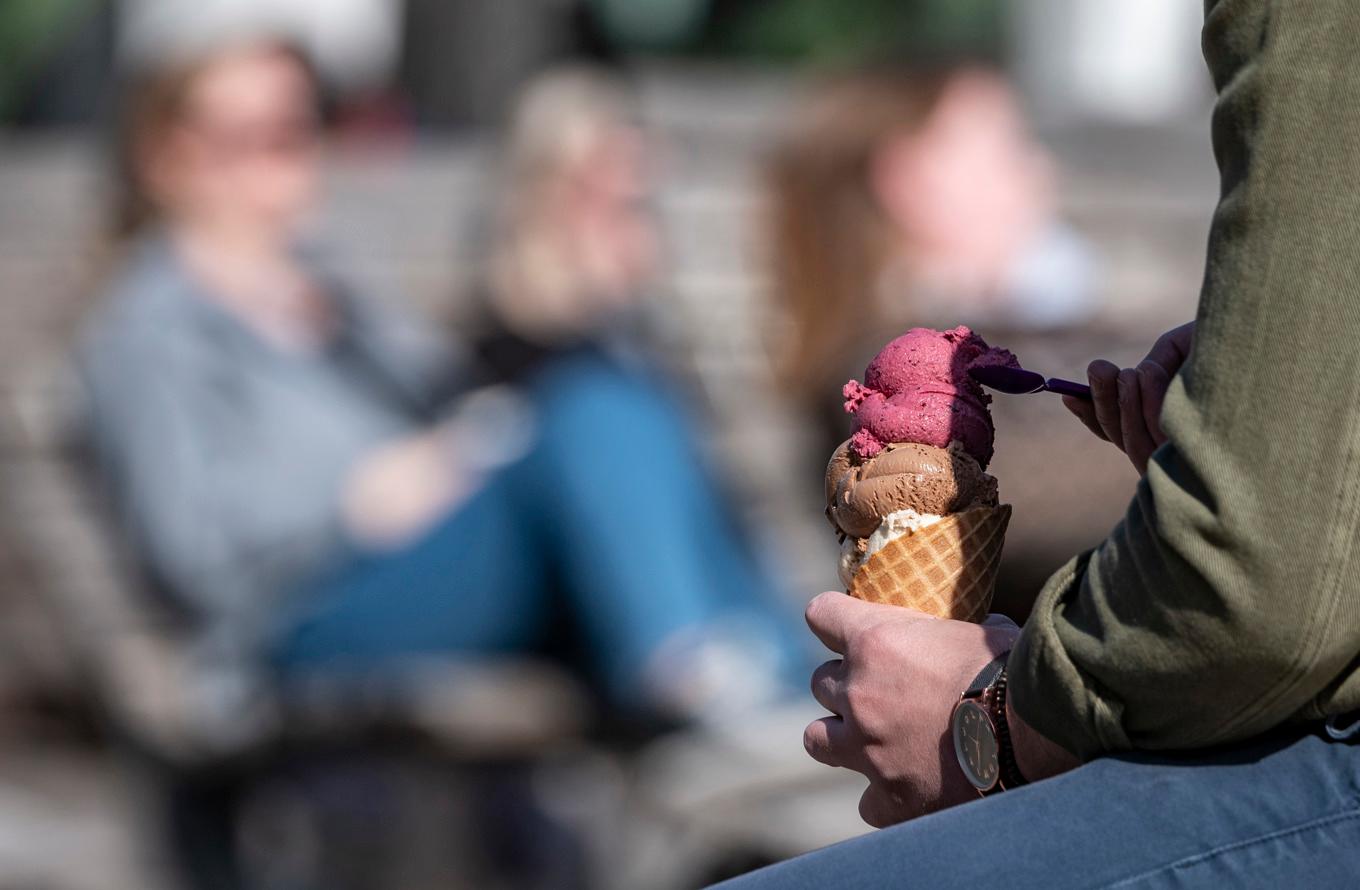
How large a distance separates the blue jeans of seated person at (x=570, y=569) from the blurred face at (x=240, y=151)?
91cm

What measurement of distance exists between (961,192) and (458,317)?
1.98 meters

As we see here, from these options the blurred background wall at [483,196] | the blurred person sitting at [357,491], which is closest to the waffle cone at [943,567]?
the blurred background wall at [483,196]

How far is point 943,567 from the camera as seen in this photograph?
4.83 feet

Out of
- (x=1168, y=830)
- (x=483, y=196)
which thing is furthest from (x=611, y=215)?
(x=1168, y=830)

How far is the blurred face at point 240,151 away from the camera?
14.7ft

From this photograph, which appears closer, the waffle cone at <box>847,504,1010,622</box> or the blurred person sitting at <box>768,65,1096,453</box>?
the waffle cone at <box>847,504,1010,622</box>

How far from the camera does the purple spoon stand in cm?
145

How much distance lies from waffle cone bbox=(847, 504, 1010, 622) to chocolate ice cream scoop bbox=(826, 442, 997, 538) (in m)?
0.02

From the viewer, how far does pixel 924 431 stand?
1.47 meters

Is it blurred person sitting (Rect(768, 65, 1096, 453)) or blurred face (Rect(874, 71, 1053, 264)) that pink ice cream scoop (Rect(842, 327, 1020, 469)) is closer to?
blurred person sitting (Rect(768, 65, 1096, 453))

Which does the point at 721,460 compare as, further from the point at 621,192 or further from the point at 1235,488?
the point at 1235,488

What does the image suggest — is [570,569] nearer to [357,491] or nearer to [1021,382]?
[357,491]

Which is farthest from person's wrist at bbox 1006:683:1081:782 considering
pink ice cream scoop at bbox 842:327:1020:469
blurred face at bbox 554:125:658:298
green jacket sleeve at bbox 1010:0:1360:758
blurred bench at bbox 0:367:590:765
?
blurred face at bbox 554:125:658:298

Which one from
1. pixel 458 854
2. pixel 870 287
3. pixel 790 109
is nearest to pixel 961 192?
pixel 870 287
